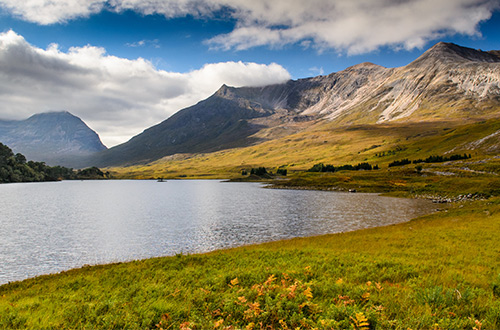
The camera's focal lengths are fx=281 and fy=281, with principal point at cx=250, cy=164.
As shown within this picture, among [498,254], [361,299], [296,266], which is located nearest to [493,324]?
[361,299]

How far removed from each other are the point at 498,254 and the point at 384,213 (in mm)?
49151

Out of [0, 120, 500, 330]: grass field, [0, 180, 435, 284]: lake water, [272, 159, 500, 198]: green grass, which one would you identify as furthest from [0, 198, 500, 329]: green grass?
[272, 159, 500, 198]: green grass

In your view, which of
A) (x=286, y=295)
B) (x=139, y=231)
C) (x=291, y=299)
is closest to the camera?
(x=291, y=299)

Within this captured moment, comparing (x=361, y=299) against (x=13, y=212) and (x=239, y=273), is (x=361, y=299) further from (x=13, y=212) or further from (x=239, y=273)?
(x=13, y=212)

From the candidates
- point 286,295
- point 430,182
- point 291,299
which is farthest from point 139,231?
point 430,182

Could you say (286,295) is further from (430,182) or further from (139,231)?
(430,182)

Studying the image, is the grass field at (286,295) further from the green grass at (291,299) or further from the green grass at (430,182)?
the green grass at (430,182)

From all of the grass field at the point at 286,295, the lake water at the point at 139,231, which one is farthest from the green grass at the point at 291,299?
the lake water at the point at 139,231

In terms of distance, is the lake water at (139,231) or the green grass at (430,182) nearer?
the lake water at (139,231)

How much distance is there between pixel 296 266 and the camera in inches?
714

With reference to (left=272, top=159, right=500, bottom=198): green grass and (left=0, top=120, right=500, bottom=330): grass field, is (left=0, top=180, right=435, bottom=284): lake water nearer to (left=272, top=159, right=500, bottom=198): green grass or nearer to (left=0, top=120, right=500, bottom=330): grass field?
(left=0, top=120, right=500, bottom=330): grass field

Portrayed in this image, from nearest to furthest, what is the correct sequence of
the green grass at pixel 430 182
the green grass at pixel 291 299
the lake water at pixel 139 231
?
the green grass at pixel 291 299 → the lake water at pixel 139 231 → the green grass at pixel 430 182

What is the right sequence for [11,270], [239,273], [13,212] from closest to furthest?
[239,273], [11,270], [13,212]

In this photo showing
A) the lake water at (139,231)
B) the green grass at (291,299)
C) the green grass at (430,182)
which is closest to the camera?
the green grass at (291,299)
